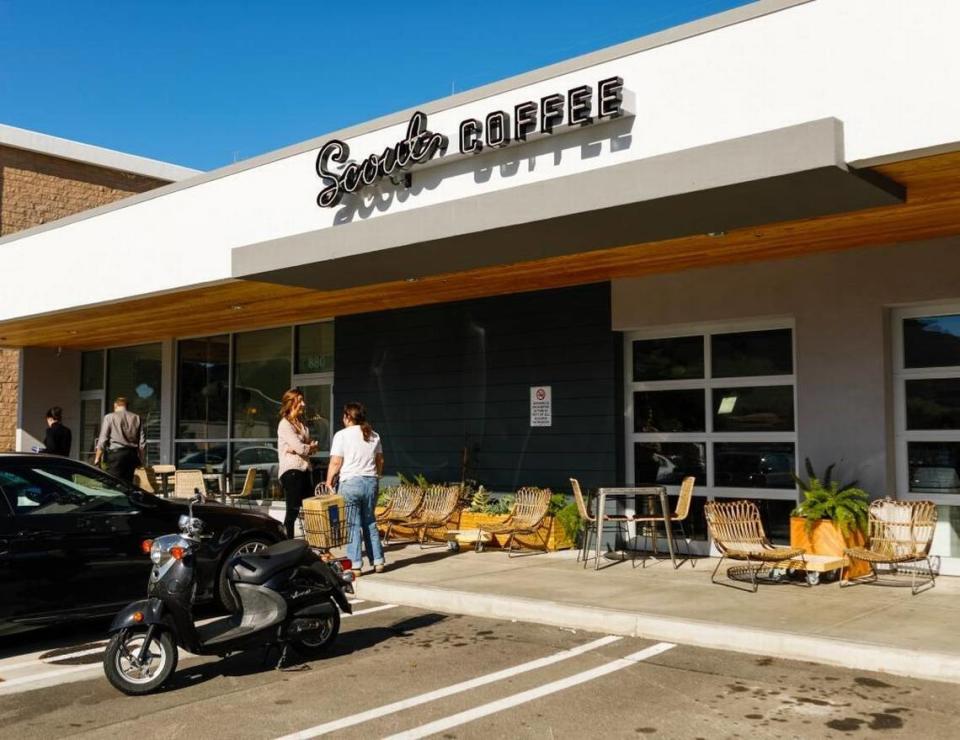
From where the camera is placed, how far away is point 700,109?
757cm

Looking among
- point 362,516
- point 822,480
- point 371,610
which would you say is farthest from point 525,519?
point 822,480

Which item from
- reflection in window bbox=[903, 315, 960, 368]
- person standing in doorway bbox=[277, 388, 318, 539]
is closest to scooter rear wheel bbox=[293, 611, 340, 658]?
person standing in doorway bbox=[277, 388, 318, 539]

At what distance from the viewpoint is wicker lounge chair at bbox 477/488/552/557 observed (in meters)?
11.0

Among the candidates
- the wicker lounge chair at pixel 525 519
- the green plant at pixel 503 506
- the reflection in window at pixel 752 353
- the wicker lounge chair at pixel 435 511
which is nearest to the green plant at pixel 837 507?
the reflection in window at pixel 752 353

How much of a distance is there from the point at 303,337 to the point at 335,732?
1089 centimetres

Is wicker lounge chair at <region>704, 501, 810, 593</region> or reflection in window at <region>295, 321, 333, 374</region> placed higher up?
reflection in window at <region>295, 321, 333, 374</region>

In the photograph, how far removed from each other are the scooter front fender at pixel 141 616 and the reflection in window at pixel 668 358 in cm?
695

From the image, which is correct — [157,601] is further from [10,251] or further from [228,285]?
[10,251]

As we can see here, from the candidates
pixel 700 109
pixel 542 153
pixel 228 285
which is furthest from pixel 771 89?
pixel 228 285

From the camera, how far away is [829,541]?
9.05m

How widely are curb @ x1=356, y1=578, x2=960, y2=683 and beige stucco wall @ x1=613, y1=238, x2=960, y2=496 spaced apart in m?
3.43

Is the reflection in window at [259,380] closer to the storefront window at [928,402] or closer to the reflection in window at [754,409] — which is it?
the reflection in window at [754,409]

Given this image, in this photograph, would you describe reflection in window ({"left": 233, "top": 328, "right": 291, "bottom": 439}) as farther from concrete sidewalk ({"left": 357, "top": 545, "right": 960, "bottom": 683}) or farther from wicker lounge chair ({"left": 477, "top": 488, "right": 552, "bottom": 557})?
concrete sidewalk ({"left": 357, "top": 545, "right": 960, "bottom": 683})

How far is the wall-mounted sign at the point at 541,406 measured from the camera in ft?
39.6
